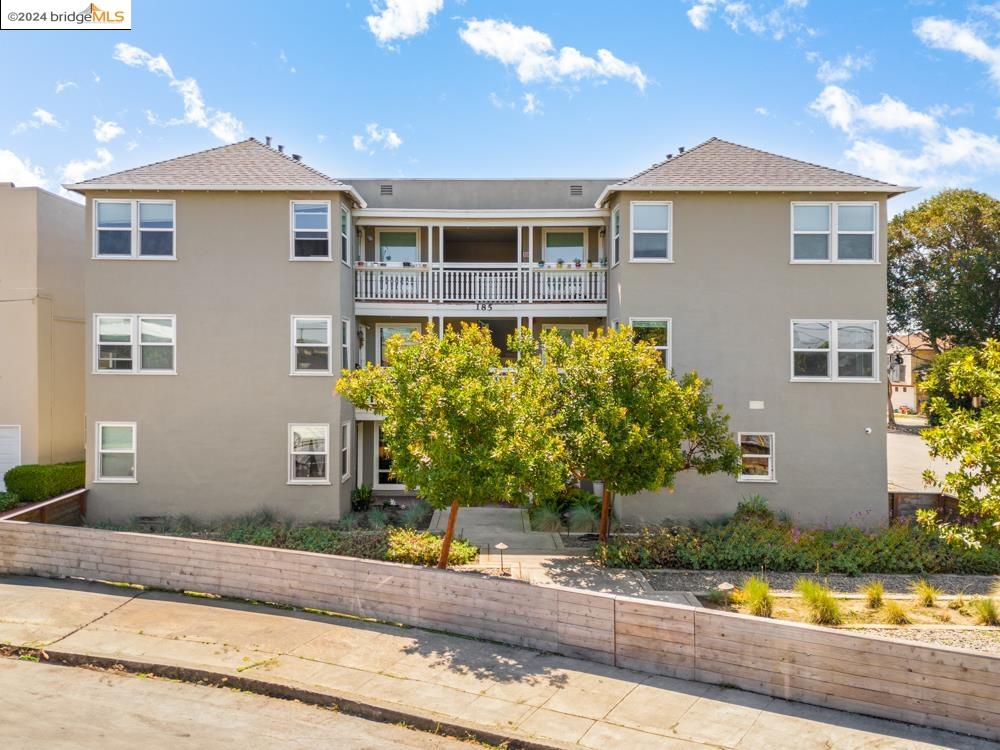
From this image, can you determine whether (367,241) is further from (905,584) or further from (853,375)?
(905,584)

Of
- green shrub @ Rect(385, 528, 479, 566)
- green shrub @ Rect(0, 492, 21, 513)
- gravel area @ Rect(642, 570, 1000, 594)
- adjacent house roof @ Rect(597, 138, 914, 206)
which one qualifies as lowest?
gravel area @ Rect(642, 570, 1000, 594)

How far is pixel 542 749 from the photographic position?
22.8ft

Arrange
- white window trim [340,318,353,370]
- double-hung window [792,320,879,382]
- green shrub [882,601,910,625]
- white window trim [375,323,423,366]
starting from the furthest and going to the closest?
white window trim [375,323,423,366]
white window trim [340,318,353,370]
double-hung window [792,320,879,382]
green shrub [882,601,910,625]

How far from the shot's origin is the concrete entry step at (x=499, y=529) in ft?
48.4

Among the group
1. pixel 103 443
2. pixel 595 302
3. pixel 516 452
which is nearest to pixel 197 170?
pixel 103 443

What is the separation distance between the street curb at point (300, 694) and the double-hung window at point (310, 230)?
399 inches

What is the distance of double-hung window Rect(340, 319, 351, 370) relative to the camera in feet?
55.4

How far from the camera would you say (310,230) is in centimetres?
1642

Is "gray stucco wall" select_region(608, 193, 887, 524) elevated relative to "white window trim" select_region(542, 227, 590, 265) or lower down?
lower down

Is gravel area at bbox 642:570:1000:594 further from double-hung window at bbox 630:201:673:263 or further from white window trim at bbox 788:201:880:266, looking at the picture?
double-hung window at bbox 630:201:673:263

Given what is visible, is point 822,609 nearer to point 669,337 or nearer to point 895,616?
point 895,616

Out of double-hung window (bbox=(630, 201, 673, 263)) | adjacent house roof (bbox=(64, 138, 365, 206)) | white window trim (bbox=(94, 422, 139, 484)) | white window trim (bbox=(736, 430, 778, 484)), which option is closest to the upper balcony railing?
double-hung window (bbox=(630, 201, 673, 263))

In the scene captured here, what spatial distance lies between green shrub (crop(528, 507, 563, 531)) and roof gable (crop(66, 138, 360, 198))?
931cm

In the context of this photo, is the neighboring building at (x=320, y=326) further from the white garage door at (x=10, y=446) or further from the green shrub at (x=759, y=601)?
the green shrub at (x=759, y=601)
